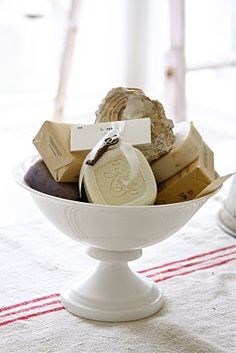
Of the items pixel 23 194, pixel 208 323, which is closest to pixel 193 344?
pixel 208 323

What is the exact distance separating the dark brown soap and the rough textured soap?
0.26ft

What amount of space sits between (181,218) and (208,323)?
0.12m

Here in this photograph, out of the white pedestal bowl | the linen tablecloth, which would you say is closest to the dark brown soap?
the white pedestal bowl

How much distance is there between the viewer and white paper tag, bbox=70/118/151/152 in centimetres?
71

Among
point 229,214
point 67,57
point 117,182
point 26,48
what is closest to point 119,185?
point 117,182

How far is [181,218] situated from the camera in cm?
71

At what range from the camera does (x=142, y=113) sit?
0.73 meters

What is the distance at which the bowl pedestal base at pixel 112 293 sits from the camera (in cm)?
73

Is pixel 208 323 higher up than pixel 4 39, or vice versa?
pixel 4 39

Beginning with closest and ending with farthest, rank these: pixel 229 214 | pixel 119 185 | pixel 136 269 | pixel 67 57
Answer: pixel 119 185 → pixel 136 269 → pixel 229 214 → pixel 67 57

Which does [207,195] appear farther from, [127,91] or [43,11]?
[43,11]

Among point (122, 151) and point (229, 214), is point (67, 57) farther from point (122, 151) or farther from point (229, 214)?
point (122, 151)

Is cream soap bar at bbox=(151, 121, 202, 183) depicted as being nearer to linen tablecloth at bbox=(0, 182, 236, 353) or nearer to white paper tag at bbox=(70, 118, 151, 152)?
white paper tag at bbox=(70, 118, 151, 152)

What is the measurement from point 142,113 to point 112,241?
14cm
